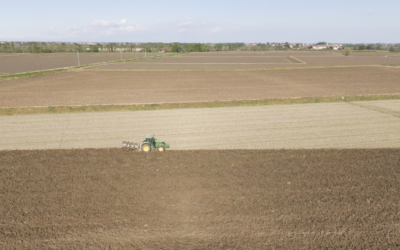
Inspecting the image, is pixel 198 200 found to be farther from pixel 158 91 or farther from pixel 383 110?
pixel 158 91

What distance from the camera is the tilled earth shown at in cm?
1008

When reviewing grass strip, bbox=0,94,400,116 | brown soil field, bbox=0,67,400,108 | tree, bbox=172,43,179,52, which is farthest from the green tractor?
tree, bbox=172,43,179,52

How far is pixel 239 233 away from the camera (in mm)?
10375

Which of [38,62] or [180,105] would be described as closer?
[180,105]

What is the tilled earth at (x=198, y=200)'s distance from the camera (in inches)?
397

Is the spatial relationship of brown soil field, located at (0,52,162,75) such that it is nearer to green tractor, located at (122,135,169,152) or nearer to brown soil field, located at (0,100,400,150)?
brown soil field, located at (0,100,400,150)

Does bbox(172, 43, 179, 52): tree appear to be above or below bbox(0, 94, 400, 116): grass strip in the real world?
above

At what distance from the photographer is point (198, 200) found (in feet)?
40.8

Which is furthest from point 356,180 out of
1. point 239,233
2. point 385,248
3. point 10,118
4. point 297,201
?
point 10,118

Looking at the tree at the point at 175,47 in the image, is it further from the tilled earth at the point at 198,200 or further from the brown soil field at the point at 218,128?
the tilled earth at the point at 198,200

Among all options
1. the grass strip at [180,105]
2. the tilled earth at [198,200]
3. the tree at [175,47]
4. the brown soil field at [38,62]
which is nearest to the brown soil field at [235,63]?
the brown soil field at [38,62]

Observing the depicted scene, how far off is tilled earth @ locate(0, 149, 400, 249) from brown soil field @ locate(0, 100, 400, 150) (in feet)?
6.20

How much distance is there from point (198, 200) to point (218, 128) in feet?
36.1

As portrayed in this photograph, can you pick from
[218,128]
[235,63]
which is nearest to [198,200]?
[218,128]
